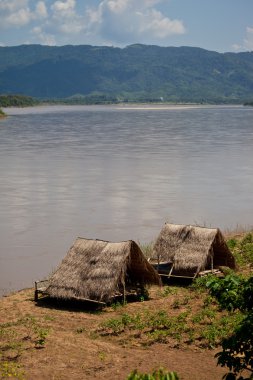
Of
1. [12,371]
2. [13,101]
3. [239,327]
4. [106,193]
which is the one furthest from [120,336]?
Answer: [13,101]

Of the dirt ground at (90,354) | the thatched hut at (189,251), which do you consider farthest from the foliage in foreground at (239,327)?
the thatched hut at (189,251)

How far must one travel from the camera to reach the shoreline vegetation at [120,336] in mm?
11961

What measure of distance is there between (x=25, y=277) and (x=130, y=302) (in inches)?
181

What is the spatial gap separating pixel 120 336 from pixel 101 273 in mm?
2418

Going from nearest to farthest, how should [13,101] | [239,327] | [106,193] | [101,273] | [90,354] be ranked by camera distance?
[239,327] < [90,354] < [101,273] < [106,193] < [13,101]

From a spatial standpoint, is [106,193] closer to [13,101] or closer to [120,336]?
[120,336]

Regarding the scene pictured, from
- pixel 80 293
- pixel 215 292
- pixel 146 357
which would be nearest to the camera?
pixel 215 292

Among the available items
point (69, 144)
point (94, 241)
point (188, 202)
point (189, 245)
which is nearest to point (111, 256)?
point (94, 241)

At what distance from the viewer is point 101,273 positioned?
15.8 meters

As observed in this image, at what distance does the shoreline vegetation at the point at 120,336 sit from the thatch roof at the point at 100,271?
0.46 metres

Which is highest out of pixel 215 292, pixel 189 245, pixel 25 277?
pixel 215 292

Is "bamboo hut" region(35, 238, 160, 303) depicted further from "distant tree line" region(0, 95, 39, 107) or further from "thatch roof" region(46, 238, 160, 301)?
"distant tree line" region(0, 95, 39, 107)

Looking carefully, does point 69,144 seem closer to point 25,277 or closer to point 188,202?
point 188,202

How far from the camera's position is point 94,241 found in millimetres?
16734
